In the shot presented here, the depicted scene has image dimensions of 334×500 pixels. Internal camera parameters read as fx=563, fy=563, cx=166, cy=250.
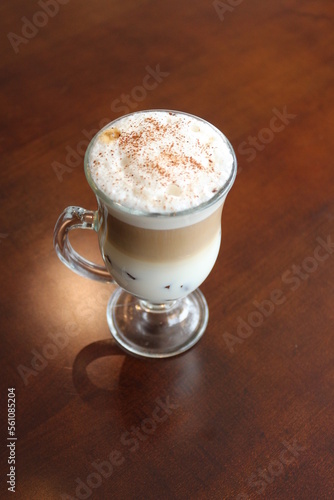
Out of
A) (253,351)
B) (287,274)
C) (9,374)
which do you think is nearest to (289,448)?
(253,351)

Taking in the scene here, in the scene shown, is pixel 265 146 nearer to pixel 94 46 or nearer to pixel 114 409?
pixel 94 46

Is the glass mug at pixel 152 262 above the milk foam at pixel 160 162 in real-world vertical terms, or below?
below

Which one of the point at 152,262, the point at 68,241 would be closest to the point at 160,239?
the point at 152,262

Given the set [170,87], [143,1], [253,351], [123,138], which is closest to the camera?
[123,138]

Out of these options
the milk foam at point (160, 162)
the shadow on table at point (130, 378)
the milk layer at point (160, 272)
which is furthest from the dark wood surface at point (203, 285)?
the milk foam at point (160, 162)

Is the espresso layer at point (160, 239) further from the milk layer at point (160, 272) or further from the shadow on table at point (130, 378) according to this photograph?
the shadow on table at point (130, 378)

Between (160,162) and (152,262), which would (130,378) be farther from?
(160,162)

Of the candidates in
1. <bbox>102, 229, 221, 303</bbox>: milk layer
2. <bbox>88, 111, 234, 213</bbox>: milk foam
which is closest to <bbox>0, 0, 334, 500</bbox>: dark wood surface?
<bbox>102, 229, 221, 303</bbox>: milk layer
